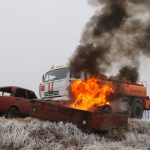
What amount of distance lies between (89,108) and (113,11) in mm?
4987

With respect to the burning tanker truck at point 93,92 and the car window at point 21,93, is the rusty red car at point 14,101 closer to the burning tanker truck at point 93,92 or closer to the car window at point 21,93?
the car window at point 21,93

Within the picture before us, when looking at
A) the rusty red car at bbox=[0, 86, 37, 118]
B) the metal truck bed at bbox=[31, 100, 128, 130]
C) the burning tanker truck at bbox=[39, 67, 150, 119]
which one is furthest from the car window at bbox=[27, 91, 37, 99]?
the metal truck bed at bbox=[31, 100, 128, 130]

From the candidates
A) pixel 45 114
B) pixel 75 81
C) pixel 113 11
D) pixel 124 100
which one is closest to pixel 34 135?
pixel 45 114

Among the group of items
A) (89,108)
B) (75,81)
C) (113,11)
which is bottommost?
(89,108)

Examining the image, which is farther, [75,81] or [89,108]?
[75,81]

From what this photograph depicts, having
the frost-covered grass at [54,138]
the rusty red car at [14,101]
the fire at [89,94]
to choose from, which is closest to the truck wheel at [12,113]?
the rusty red car at [14,101]

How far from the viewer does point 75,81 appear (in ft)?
58.5

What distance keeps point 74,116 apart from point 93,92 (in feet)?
8.65

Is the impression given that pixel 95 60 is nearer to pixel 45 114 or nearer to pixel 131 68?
pixel 131 68

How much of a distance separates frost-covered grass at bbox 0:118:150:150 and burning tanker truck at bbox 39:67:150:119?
6.86 feet

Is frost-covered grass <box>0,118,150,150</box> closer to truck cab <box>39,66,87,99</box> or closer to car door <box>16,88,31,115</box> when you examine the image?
car door <box>16,88,31,115</box>

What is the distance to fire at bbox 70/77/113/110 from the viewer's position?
15703mm

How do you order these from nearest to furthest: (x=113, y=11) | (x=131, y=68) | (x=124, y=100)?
(x=113, y=11)
(x=131, y=68)
(x=124, y=100)

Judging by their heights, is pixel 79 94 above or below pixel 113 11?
below
